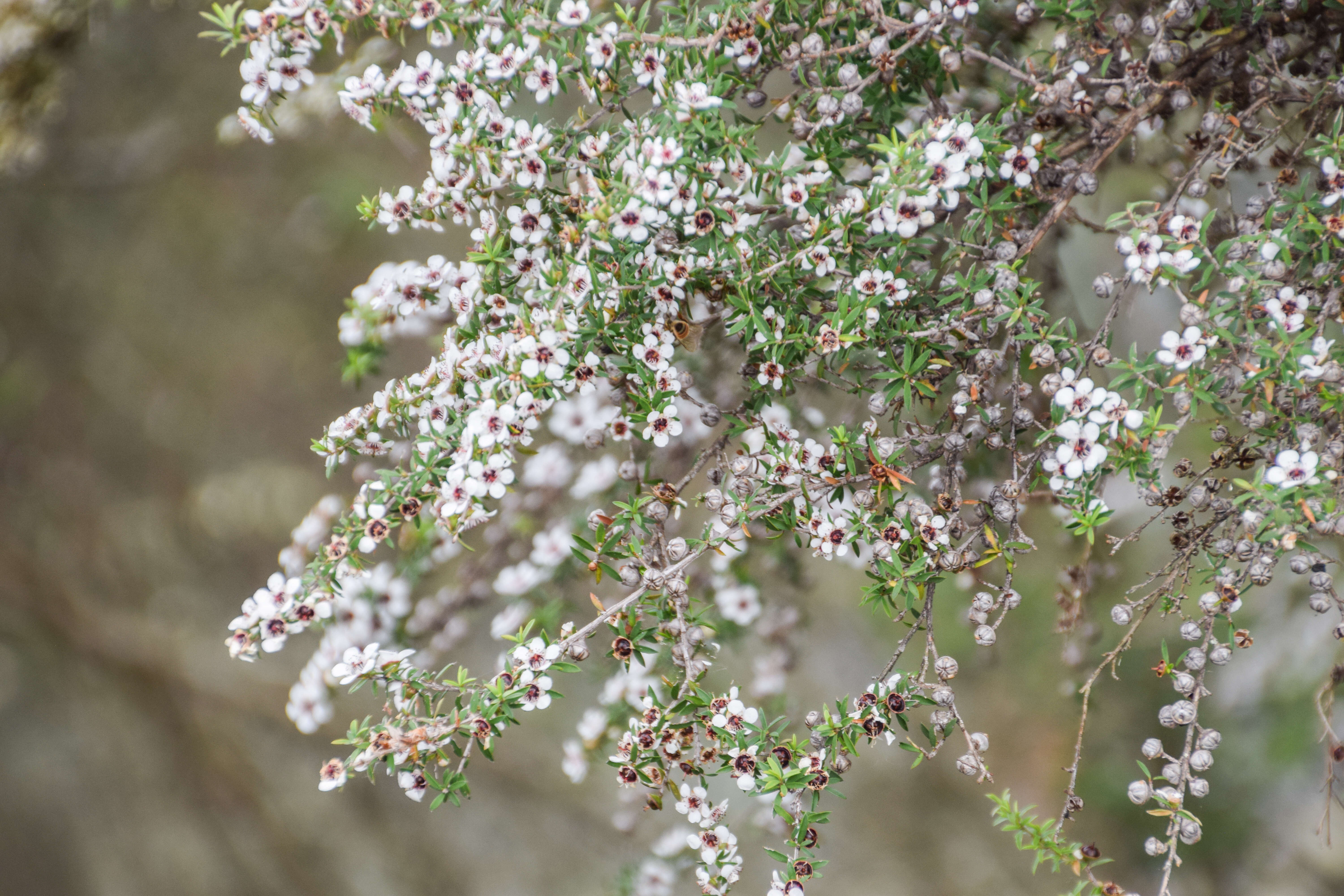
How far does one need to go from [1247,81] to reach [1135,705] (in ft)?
5.24

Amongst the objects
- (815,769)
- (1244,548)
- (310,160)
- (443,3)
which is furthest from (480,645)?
(1244,548)

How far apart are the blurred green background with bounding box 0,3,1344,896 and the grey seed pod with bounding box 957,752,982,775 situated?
1.13 metres

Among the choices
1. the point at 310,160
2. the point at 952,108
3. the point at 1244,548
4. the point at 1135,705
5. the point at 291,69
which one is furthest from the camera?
the point at 310,160

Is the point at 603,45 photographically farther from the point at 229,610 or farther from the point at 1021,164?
the point at 229,610

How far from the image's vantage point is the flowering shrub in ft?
2.38

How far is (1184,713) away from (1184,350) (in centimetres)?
34

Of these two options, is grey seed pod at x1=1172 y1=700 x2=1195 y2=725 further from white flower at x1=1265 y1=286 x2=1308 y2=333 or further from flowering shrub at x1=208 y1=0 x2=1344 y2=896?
white flower at x1=1265 y1=286 x2=1308 y2=333

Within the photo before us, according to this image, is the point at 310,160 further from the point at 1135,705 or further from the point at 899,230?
the point at 1135,705

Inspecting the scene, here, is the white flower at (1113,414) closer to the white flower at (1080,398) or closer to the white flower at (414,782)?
the white flower at (1080,398)

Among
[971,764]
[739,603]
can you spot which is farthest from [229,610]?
[971,764]

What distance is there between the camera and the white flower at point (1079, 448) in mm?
702

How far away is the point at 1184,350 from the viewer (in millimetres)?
702

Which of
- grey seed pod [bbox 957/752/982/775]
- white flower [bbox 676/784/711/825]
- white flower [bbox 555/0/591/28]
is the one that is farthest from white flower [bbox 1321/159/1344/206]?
white flower [bbox 676/784/711/825]

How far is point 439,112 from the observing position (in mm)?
784
